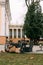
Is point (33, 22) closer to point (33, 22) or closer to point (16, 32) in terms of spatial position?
point (33, 22)

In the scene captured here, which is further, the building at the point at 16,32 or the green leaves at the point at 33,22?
the building at the point at 16,32

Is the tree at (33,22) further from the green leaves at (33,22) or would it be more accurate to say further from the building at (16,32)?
the building at (16,32)

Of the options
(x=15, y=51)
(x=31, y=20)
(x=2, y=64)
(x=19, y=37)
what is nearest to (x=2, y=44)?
(x=15, y=51)

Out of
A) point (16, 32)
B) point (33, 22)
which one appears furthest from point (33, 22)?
point (16, 32)

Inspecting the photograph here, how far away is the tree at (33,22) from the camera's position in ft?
131

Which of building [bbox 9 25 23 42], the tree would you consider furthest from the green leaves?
building [bbox 9 25 23 42]

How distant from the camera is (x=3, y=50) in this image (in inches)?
807

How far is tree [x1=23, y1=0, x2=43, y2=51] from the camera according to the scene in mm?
39812

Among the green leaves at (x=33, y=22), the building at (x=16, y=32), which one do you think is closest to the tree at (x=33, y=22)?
the green leaves at (x=33, y=22)

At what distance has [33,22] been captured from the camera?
40.2 m

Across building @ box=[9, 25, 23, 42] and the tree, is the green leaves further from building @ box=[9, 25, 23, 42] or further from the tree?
building @ box=[9, 25, 23, 42]

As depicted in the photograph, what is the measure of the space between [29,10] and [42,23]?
2.82m

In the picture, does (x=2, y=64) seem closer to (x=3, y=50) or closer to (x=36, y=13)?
(x=3, y=50)

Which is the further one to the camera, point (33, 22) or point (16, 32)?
point (16, 32)
